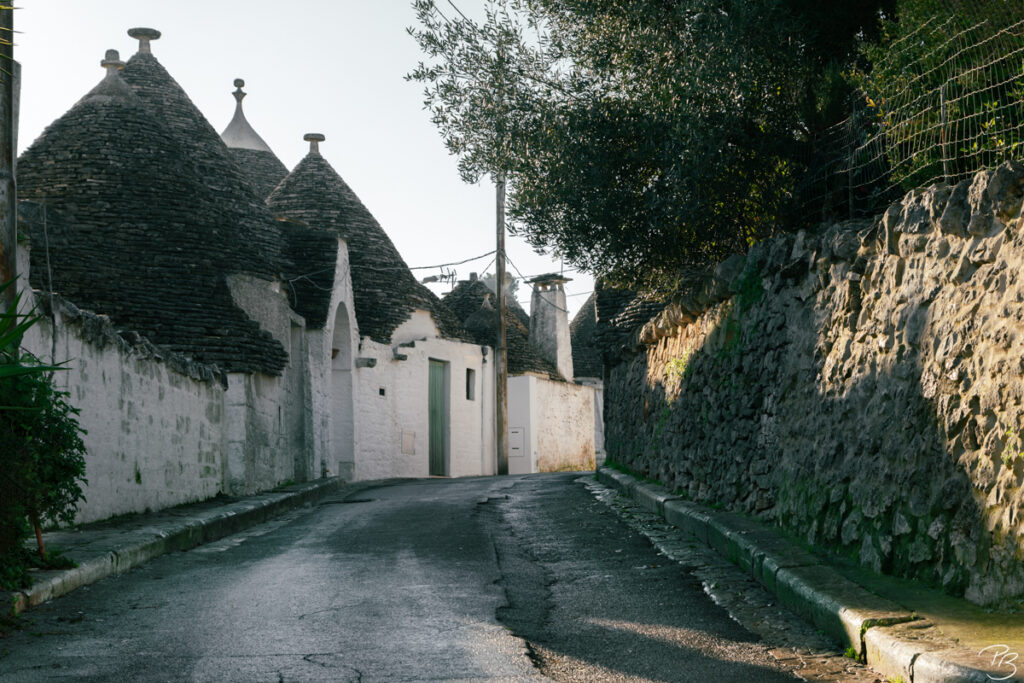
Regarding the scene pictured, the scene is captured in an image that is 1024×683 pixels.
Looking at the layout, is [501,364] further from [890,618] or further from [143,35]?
[890,618]

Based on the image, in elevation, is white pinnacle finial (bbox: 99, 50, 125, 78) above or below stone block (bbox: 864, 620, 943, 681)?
above

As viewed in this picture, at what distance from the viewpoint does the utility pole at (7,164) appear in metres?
7.46

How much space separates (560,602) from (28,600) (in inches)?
127

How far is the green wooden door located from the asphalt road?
18.8 m

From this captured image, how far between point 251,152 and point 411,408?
10.4 metres

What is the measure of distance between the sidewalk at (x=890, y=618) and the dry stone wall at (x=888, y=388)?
0.16m

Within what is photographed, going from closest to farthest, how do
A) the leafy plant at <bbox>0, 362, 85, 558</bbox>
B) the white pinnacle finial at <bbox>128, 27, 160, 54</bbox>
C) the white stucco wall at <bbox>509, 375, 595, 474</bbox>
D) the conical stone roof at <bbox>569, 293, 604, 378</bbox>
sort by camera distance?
the leafy plant at <bbox>0, 362, 85, 558</bbox> → the white pinnacle finial at <bbox>128, 27, 160, 54</bbox> → the white stucco wall at <bbox>509, 375, 595, 474</bbox> → the conical stone roof at <bbox>569, 293, 604, 378</bbox>

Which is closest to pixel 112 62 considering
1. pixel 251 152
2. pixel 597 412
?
pixel 251 152

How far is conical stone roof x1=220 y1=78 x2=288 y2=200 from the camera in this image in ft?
99.9

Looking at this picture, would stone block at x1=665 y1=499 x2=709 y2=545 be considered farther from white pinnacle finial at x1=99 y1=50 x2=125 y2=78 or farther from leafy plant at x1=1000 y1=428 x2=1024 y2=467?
white pinnacle finial at x1=99 y1=50 x2=125 y2=78

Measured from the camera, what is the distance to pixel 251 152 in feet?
105

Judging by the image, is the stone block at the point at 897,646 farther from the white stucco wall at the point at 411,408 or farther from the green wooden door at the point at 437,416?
the green wooden door at the point at 437,416

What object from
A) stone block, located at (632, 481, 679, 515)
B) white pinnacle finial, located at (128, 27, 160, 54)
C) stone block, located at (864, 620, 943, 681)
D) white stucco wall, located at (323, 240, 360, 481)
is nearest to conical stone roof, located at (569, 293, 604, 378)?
white stucco wall, located at (323, 240, 360, 481)

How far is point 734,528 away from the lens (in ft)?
26.1
